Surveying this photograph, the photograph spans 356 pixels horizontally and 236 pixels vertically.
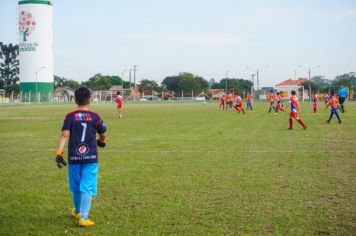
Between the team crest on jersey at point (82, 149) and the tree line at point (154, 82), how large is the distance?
106m

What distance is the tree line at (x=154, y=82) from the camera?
11881cm

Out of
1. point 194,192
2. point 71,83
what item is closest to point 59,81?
point 71,83

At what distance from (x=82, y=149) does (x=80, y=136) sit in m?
0.17

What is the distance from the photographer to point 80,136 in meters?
6.03

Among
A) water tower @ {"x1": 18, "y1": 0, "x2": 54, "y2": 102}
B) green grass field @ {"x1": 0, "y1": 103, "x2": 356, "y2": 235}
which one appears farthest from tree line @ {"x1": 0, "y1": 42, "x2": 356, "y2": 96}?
green grass field @ {"x1": 0, "y1": 103, "x2": 356, "y2": 235}

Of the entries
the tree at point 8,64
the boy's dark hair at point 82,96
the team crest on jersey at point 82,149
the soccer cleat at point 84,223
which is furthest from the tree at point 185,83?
the soccer cleat at point 84,223

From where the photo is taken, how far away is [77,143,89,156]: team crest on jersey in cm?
600

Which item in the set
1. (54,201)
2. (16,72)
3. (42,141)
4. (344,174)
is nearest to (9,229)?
(54,201)

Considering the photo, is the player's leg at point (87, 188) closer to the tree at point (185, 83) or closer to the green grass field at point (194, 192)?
the green grass field at point (194, 192)

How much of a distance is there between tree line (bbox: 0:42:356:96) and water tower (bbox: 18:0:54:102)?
17680mm

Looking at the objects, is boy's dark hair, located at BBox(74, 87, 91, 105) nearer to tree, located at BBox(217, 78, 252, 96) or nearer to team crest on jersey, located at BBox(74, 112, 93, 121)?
team crest on jersey, located at BBox(74, 112, 93, 121)

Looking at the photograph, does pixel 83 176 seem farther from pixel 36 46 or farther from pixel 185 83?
pixel 185 83

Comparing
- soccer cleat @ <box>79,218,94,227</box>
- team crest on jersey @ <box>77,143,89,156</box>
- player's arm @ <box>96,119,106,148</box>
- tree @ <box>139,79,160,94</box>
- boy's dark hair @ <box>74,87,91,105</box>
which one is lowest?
soccer cleat @ <box>79,218,94,227</box>

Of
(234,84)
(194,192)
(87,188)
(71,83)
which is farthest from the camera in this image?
(234,84)
